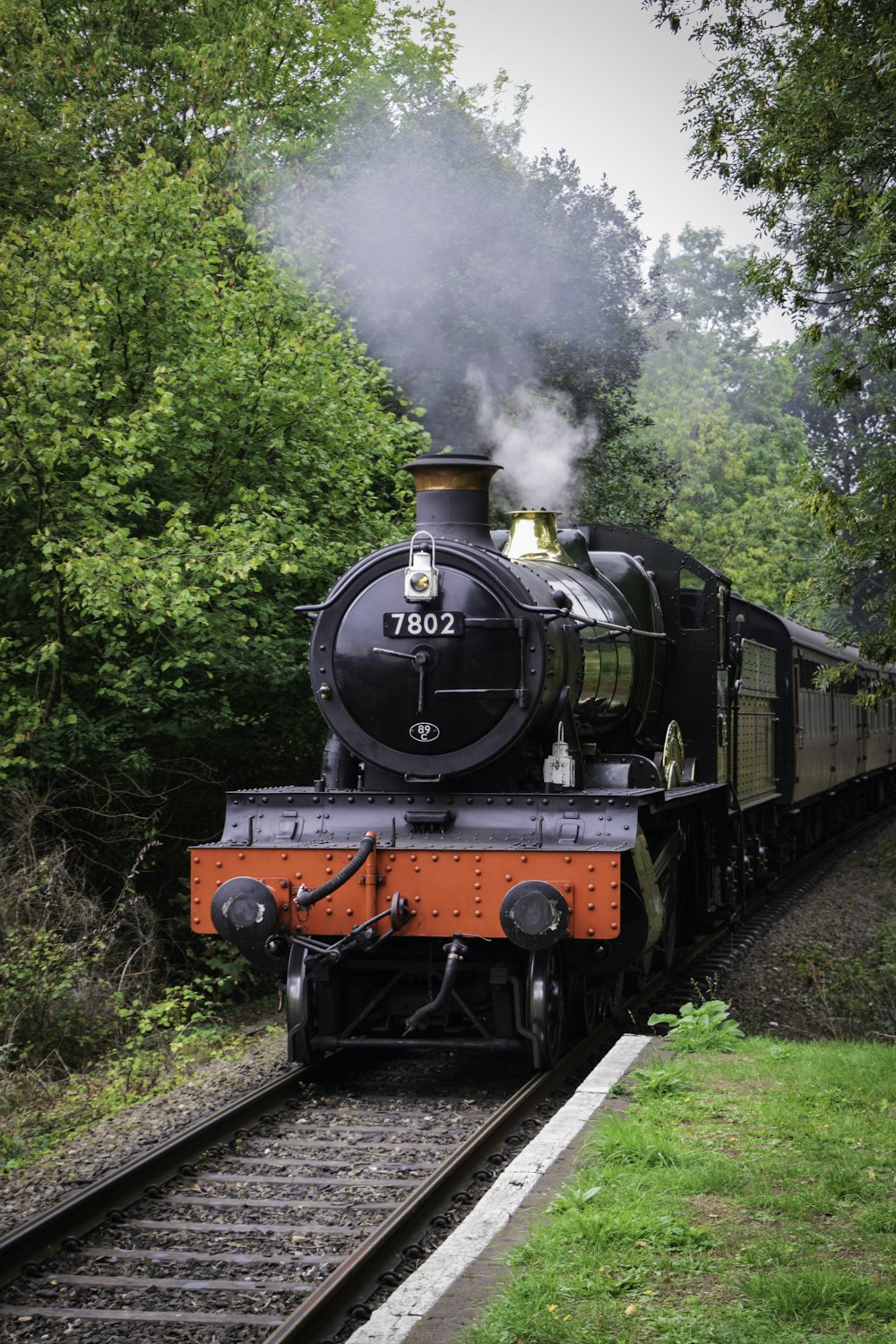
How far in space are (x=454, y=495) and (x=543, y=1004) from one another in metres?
2.85

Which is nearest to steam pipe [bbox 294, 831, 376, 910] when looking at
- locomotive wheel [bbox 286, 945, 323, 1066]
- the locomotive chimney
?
locomotive wheel [bbox 286, 945, 323, 1066]

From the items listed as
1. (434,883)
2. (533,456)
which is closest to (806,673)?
(533,456)

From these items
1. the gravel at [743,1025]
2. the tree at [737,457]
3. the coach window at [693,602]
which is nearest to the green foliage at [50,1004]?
the gravel at [743,1025]

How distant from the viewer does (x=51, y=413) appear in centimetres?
960

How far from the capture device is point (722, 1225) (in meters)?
4.33

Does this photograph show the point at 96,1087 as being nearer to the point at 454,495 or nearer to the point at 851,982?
the point at 454,495

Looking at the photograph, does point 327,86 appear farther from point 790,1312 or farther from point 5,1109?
point 790,1312

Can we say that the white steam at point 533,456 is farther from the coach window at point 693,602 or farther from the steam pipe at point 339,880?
the steam pipe at point 339,880

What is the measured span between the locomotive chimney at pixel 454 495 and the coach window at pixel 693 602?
3.04 metres

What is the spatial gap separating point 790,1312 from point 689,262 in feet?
246

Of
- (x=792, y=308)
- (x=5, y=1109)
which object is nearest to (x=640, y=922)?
(x=5, y=1109)

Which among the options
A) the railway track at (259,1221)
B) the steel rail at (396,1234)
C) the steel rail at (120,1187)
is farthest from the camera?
the steel rail at (120,1187)

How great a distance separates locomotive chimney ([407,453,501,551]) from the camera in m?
7.83

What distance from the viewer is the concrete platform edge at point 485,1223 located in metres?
3.71
